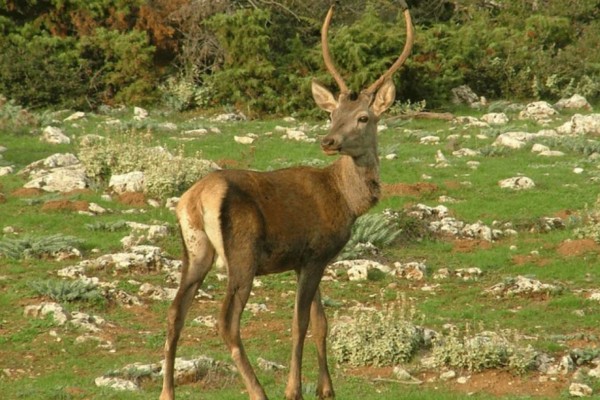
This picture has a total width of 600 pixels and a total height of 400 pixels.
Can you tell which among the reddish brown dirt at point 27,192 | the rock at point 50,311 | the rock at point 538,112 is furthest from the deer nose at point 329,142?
the rock at point 538,112

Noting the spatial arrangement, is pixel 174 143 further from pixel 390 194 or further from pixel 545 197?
pixel 545 197

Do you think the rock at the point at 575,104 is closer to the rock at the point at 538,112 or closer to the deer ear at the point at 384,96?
the rock at the point at 538,112

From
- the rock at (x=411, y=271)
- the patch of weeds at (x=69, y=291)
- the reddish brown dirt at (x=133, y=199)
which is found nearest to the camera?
the patch of weeds at (x=69, y=291)

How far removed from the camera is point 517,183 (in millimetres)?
21875

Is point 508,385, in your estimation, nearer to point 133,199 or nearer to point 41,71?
point 133,199

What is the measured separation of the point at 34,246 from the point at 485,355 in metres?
7.34

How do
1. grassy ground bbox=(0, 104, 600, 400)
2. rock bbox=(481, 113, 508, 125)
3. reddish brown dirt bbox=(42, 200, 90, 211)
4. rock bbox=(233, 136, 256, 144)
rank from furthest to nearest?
rock bbox=(481, 113, 508, 125)
rock bbox=(233, 136, 256, 144)
reddish brown dirt bbox=(42, 200, 90, 211)
grassy ground bbox=(0, 104, 600, 400)

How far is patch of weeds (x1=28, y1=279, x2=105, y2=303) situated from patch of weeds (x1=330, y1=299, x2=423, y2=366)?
Answer: 329 cm

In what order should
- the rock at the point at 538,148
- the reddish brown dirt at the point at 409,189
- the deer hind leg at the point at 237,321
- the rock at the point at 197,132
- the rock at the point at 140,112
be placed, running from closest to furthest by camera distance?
the deer hind leg at the point at 237,321 < the reddish brown dirt at the point at 409,189 < the rock at the point at 538,148 < the rock at the point at 197,132 < the rock at the point at 140,112

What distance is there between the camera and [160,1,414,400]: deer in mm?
10281

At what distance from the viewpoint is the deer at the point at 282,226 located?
10281 millimetres

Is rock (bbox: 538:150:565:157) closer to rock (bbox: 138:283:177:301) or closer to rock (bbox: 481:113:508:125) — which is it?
rock (bbox: 481:113:508:125)

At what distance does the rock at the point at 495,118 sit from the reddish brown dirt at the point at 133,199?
1082cm

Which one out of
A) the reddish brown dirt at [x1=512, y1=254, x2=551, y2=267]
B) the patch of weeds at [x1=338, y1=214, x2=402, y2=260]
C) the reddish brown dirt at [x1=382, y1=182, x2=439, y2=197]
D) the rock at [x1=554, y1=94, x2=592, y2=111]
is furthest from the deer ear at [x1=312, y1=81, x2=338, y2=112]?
the rock at [x1=554, y1=94, x2=592, y2=111]
